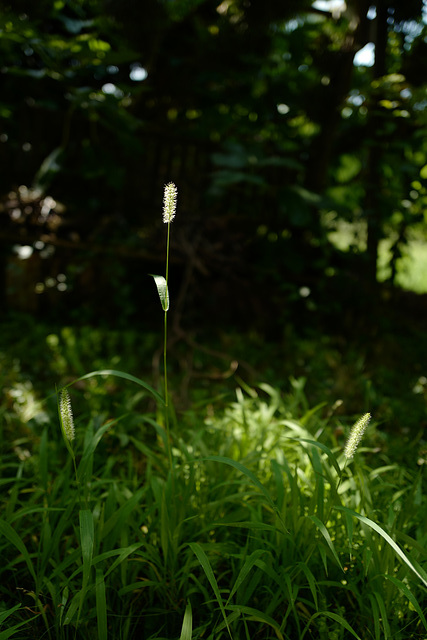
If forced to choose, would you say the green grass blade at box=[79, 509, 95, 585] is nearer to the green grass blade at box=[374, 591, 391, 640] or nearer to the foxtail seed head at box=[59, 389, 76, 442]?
the foxtail seed head at box=[59, 389, 76, 442]

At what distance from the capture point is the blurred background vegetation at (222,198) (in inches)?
104

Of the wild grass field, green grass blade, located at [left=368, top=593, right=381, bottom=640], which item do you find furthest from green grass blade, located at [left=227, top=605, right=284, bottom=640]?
green grass blade, located at [left=368, top=593, right=381, bottom=640]

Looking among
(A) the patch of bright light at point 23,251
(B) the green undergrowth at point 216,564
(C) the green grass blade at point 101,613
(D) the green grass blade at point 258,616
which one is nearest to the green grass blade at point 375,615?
(B) the green undergrowth at point 216,564

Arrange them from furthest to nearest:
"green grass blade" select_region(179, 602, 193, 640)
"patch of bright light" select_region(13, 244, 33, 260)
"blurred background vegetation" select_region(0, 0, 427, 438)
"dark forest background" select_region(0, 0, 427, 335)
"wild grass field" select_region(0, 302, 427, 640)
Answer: "patch of bright light" select_region(13, 244, 33, 260), "dark forest background" select_region(0, 0, 427, 335), "blurred background vegetation" select_region(0, 0, 427, 438), "wild grass field" select_region(0, 302, 427, 640), "green grass blade" select_region(179, 602, 193, 640)

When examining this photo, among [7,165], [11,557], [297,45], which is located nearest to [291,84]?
[297,45]

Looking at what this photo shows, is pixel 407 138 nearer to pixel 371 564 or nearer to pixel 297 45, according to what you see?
pixel 297 45

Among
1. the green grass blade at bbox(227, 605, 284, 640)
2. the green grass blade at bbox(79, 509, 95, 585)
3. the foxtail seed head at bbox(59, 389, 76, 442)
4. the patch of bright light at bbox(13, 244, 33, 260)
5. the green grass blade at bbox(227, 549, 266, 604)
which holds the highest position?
the patch of bright light at bbox(13, 244, 33, 260)

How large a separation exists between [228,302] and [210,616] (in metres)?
2.22

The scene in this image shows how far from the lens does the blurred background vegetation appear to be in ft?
8.63

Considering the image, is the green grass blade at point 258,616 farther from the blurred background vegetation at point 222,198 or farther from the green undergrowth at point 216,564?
the blurred background vegetation at point 222,198

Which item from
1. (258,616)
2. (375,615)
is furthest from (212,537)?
(375,615)

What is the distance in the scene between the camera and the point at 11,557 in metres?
1.15

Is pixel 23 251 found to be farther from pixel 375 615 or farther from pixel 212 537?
pixel 375 615

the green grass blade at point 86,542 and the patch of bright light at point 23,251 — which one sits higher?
the patch of bright light at point 23,251
